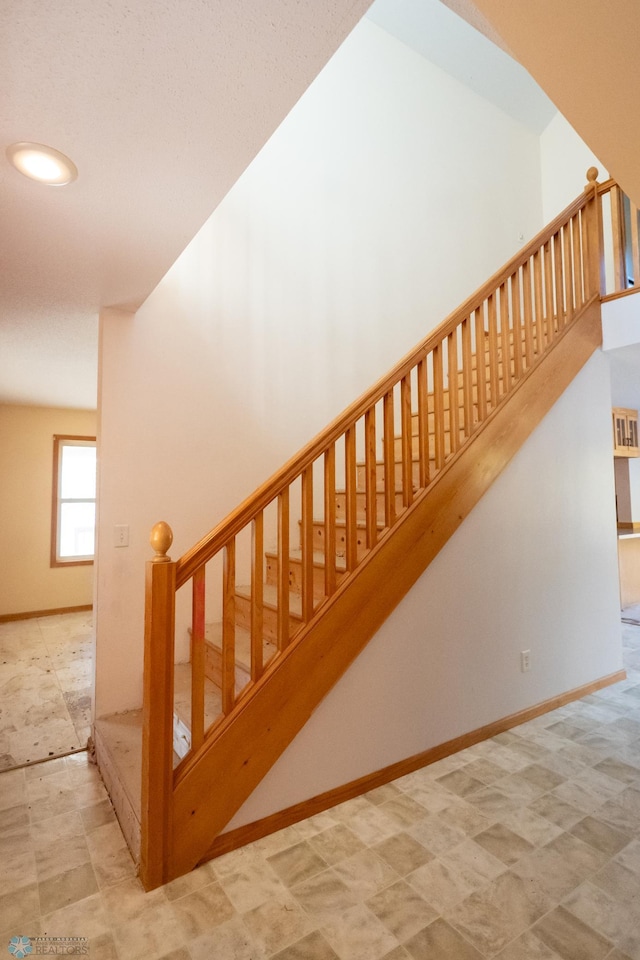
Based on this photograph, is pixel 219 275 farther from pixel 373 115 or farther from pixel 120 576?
pixel 373 115

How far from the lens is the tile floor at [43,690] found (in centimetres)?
254

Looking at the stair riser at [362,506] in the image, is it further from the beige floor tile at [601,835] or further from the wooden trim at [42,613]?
the wooden trim at [42,613]

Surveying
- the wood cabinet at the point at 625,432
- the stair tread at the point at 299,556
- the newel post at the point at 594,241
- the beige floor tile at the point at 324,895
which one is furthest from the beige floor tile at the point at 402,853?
the wood cabinet at the point at 625,432

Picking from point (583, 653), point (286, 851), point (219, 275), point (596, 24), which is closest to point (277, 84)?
point (596, 24)

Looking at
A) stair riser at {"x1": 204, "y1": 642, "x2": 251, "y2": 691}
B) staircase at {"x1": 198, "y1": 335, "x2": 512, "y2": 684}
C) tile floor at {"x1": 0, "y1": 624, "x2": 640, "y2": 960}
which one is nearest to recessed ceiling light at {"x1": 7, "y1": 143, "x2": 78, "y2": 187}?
staircase at {"x1": 198, "y1": 335, "x2": 512, "y2": 684}

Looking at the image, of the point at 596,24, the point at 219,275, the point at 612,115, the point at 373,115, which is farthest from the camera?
the point at 373,115

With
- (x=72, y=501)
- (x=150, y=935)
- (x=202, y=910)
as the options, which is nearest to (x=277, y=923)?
(x=202, y=910)

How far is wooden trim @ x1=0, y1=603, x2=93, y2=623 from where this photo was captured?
16.9ft

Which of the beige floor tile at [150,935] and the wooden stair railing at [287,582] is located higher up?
the wooden stair railing at [287,582]

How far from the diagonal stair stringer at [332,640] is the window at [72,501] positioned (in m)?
4.39

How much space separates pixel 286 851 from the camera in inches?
68.4

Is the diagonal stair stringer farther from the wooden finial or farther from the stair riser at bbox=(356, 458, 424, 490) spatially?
the wooden finial

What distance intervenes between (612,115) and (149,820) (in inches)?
88.6

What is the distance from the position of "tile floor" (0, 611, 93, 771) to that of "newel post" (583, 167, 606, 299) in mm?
4201
